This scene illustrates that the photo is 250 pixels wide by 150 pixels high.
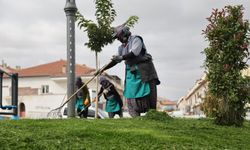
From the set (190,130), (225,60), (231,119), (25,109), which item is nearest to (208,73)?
(225,60)

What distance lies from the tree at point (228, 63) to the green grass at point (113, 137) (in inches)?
93.8

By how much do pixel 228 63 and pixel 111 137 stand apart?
5.05 meters

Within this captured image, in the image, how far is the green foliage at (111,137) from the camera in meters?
5.43

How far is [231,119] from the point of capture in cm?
1011

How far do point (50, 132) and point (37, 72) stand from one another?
81.2 m

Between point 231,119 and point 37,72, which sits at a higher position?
point 37,72

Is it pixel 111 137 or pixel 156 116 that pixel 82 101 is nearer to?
pixel 156 116

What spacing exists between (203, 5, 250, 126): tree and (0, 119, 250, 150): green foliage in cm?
243

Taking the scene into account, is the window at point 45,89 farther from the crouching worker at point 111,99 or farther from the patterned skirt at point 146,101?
the patterned skirt at point 146,101

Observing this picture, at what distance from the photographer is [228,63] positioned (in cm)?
1050

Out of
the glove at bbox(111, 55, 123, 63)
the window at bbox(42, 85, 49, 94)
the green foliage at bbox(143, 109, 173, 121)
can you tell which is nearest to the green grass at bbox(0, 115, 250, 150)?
the green foliage at bbox(143, 109, 173, 121)

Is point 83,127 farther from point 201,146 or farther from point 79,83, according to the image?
point 79,83

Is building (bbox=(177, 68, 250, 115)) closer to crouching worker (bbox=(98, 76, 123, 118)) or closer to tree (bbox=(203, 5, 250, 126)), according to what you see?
crouching worker (bbox=(98, 76, 123, 118))

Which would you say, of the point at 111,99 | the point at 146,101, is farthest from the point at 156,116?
the point at 111,99
